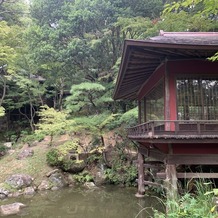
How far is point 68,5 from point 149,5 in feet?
18.5

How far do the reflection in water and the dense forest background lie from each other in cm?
336

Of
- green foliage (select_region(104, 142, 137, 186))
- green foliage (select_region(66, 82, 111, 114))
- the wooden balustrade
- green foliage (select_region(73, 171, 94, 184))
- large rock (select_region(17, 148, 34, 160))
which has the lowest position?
green foliage (select_region(73, 171, 94, 184))

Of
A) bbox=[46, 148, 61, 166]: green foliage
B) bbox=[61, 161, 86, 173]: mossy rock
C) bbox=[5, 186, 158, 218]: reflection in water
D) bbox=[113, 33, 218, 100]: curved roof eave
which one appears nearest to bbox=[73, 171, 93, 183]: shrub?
bbox=[61, 161, 86, 173]: mossy rock

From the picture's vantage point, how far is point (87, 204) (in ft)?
32.7

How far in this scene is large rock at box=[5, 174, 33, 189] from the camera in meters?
12.2

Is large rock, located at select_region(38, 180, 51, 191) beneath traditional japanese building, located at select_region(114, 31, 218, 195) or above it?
beneath

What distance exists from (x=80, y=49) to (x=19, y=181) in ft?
28.1

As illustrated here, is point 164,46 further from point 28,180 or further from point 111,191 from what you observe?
point 28,180

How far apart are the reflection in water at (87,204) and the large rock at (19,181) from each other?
3.95ft

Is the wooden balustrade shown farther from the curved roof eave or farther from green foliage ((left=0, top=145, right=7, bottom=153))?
green foliage ((left=0, top=145, right=7, bottom=153))

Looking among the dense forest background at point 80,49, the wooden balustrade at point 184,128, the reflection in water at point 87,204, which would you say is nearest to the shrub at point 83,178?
the reflection in water at point 87,204

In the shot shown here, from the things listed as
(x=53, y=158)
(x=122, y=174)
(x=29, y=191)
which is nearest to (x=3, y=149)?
(x=53, y=158)

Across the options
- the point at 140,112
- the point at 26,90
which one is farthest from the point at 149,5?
the point at 26,90

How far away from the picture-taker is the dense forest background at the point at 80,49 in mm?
14312
